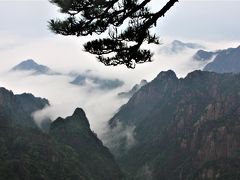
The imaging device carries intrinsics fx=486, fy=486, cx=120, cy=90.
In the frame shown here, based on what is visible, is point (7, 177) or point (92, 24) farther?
point (7, 177)

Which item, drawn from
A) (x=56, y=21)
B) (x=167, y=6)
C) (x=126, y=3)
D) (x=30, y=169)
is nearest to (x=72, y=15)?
(x=56, y=21)

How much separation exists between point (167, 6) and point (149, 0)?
30.3 inches

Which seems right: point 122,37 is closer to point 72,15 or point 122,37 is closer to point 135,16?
point 135,16

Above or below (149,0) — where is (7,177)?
below

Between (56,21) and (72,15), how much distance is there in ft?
2.11

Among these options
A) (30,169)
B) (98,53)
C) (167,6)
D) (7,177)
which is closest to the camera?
(167,6)

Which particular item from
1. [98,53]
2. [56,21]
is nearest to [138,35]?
[98,53]

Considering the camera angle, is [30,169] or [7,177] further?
[30,169]

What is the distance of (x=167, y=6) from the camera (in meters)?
17.4

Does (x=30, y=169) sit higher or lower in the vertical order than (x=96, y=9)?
lower

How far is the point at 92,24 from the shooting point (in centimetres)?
1842

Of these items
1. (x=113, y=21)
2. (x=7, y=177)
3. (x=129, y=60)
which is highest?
(x=113, y=21)

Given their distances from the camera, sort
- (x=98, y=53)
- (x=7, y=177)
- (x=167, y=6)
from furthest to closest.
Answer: (x=7, y=177)
(x=98, y=53)
(x=167, y=6)

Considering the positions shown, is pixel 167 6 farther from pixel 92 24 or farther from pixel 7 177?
pixel 7 177
